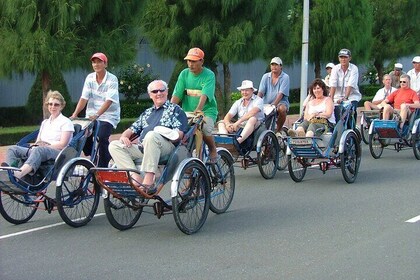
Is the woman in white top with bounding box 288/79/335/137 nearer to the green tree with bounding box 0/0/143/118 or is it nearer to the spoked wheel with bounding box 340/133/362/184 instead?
the spoked wheel with bounding box 340/133/362/184

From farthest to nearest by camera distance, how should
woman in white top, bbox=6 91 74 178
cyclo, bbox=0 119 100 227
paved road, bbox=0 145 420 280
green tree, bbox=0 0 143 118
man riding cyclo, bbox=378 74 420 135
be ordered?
green tree, bbox=0 0 143 118 → man riding cyclo, bbox=378 74 420 135 → woman in white top, bbox=6 91 74 178 → cyclo, bbox=0 119 100 227 → paved road, bbox=0 145 420 280

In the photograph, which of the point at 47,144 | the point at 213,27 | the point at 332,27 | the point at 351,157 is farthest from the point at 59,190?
the point at 332,27

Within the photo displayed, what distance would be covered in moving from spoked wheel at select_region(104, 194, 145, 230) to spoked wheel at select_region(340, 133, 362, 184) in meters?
4.15

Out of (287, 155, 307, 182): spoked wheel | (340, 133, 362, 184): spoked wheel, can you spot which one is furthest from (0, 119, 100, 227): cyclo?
(340, 133, 362, 184): spoked wheel

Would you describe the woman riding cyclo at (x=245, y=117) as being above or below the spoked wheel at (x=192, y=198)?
above

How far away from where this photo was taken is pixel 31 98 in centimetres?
2395

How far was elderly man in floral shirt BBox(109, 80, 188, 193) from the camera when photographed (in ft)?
28.3

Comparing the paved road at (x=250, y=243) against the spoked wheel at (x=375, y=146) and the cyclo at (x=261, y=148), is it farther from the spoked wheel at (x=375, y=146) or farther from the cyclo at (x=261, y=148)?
the spoked wheel at (x=375, y=146)

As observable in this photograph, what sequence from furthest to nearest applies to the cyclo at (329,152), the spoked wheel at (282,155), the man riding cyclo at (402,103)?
the man riding cyclo at (402,103), the spoked wheel at (282,155), the cyclo at (329,152)

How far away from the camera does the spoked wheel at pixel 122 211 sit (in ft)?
28.9

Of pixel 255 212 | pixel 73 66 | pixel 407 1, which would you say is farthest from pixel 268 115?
pixel 407 1

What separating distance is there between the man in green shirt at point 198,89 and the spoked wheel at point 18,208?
213 centimetres

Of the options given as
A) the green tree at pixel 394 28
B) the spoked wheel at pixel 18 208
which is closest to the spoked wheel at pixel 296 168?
the spoked wheel at pixel 18 208

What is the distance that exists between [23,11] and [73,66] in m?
1.63
